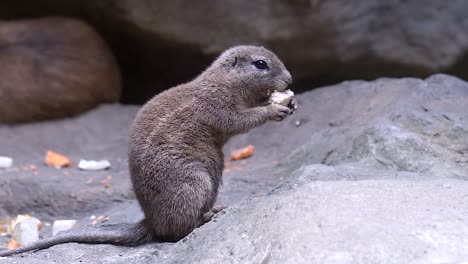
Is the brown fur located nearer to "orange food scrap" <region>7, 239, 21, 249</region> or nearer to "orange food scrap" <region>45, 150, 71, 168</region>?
"orange food scrap" <region>7, 239, 21, 249</region>

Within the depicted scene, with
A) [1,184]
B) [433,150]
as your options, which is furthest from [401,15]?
[1,184]

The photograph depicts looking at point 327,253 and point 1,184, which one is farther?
point 1,184

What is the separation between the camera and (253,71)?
182 inches

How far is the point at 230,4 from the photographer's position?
286 inches

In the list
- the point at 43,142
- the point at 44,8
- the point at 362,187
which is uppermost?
the point at 362,187

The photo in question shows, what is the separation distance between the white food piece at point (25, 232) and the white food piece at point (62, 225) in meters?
0.34

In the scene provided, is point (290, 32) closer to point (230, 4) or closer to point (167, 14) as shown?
point (230, 4)

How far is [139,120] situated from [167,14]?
3218 millimetres

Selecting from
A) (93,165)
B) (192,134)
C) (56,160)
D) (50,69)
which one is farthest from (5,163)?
(192,134)

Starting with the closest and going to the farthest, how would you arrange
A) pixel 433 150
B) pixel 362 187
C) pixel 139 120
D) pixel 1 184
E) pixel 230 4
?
1. pixel 362 187
2. pixel 139 120
3. pixel 433 150
4. pixel 1 184
5. pixel 230 4

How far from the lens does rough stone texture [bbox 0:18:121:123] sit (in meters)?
7.45

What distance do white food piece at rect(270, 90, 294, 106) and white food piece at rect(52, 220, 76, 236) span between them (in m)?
1.75

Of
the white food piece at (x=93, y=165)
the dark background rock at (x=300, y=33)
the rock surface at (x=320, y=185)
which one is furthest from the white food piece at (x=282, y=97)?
the dark background rock at (x=300, y=33)

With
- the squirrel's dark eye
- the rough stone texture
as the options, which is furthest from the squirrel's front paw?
the rough stone texture
